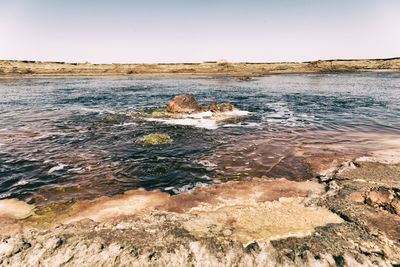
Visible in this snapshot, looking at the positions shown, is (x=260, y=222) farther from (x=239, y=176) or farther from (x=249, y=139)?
(x=249, y=139)

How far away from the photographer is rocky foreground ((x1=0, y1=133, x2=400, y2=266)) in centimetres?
281

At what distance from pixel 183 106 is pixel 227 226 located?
454 inches

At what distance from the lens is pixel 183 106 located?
14.4m

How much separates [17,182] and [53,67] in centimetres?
9992

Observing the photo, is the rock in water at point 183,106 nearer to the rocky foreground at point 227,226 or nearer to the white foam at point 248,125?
the white foam at point 248,125

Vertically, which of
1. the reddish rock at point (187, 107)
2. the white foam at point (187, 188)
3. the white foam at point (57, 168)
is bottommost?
the white foam at point (187, 188)

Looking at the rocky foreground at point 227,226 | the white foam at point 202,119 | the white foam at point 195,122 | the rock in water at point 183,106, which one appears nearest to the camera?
the rocky foreground at point 227,226

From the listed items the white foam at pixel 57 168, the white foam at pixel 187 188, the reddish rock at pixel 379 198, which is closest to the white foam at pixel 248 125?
the white foam at pixel 187 188

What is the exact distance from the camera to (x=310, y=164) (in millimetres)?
6066

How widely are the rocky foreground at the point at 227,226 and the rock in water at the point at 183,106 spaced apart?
380 inches

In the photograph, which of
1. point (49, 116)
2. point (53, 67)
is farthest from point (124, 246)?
point (53, 67)

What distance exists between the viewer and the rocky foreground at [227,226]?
2.81m

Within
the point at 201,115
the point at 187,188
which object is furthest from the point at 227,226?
the point at 201,115

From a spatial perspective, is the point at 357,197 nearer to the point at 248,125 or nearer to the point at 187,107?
the point at 248,125
